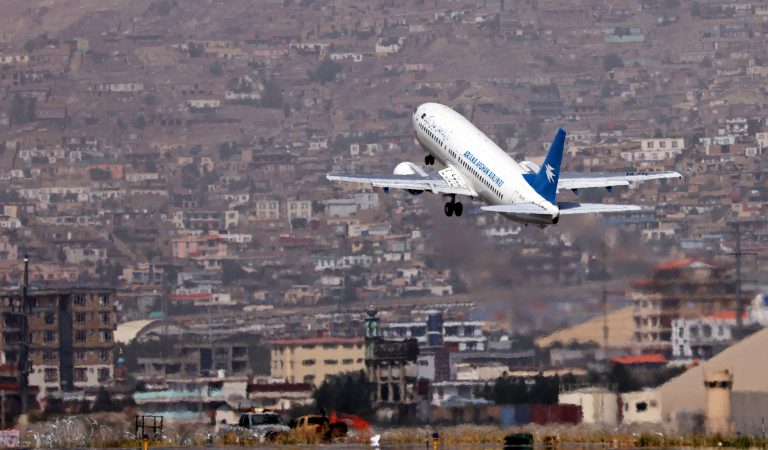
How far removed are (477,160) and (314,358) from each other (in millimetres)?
39958

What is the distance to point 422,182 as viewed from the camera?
81.1 m

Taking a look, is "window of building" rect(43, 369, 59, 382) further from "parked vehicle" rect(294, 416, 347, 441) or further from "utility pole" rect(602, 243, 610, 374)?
"parked vehicle" rect(294, 416, 347, 441)

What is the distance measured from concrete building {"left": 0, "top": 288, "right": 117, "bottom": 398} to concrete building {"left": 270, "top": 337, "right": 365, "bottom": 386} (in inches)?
310

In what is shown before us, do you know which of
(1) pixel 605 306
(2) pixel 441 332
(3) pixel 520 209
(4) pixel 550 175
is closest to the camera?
(3) pixel 520 209

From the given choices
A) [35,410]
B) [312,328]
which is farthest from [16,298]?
[35,410]

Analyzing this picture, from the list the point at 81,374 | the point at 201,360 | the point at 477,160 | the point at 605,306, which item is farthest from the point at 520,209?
the point at 201,360

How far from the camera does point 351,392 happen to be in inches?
3607

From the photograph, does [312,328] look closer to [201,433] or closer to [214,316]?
[214,316]

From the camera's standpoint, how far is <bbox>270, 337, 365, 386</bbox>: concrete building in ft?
360

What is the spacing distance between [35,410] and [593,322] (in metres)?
18.6

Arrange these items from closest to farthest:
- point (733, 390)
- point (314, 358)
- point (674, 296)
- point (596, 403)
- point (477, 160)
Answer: point (733, 390), point (596, 403), point (477, 160), point (674, 296), point (314, 358)

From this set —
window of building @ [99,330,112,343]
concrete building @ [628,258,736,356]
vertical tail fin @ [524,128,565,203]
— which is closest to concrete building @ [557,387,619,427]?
concrete building @ [628,258,736,356]

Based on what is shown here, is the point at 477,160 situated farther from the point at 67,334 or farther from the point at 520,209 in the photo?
the point at 67,334

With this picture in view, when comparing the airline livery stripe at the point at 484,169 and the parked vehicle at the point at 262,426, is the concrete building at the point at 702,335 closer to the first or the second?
the airline livery stripe at the point at 484,169
